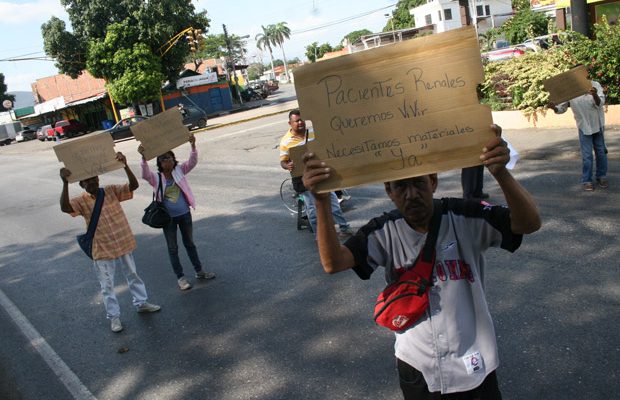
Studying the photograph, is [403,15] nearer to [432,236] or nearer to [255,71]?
[255,71]

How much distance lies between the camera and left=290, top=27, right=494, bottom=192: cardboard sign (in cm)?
199

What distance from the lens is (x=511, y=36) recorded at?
36.9 meters

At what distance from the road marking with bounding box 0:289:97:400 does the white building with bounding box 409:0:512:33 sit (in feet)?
192

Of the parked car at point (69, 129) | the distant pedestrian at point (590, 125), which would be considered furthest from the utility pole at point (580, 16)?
the parked car at point (69, 129)

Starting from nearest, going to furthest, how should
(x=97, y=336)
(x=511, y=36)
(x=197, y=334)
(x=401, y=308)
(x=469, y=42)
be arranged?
(x=469, y=42)
(x=401, y=308)
(x=197, y=334)
(x=97, y=336)
(x=511, y=36)

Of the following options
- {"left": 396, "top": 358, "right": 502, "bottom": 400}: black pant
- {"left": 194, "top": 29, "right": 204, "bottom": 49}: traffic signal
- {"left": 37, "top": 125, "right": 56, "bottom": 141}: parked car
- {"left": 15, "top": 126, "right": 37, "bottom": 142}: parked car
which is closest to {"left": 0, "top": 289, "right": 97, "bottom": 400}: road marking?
{"left": 396, "top": 358, "right": 502, "bottom": 400}: black pant

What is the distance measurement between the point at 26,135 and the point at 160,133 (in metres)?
52.0

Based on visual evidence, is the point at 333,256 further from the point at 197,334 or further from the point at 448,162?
the point at 197,334

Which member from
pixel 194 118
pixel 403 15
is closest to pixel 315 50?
pixel 403 15

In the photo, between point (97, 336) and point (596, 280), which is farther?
point (97, 336)

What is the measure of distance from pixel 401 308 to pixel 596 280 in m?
3.49

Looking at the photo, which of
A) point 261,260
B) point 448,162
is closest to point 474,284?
point 448,162

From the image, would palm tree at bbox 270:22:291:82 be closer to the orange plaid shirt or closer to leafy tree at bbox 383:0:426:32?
leafy tree at bbox 383:0:426:32

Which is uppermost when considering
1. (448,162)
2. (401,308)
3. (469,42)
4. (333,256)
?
(469,42)
